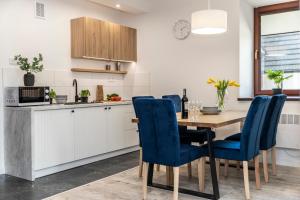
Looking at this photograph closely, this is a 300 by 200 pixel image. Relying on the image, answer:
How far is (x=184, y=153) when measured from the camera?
279 centimetres

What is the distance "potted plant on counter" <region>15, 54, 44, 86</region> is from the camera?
386 centimetres

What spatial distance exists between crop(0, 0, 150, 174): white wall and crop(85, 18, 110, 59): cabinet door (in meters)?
0.26

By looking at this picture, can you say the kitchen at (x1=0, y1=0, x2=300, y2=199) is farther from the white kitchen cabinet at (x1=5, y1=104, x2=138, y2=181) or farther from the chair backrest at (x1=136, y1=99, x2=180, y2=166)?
the chair backrest at (x1=136, y1=99, x2=180, y2=166)

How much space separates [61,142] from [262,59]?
3.31 metres

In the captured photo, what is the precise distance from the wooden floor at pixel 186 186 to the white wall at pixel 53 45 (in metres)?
1.42

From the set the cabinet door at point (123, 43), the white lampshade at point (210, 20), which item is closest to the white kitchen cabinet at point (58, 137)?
the cabinet door at point (123, 43)

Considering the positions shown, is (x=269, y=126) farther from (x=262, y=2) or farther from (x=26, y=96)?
(x=26, y=96)

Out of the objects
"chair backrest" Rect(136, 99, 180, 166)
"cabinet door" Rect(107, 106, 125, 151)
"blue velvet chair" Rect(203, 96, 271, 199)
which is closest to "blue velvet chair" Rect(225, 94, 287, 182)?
"blue velvet chair" Rect(203, 96, 271, 199)

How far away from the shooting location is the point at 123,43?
5355 mm

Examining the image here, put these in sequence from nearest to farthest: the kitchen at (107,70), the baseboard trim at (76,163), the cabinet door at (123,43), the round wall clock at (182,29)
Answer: the baseboard trim at (76,163) → the kitchen at (107,70) → the round wall clock at (182,29) → the cabinet door at (123,43)

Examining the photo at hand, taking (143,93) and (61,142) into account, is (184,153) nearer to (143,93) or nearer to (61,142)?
(61,142)

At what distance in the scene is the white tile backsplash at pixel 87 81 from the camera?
3959 mm

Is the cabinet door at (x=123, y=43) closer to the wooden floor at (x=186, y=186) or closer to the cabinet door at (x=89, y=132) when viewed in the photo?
the cabinet door at (x=89, y=132)

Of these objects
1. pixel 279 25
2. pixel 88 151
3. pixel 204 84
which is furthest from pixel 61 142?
pixel 279 25
